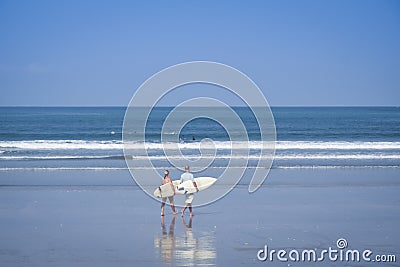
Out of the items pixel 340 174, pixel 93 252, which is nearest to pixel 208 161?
pixel 340 174

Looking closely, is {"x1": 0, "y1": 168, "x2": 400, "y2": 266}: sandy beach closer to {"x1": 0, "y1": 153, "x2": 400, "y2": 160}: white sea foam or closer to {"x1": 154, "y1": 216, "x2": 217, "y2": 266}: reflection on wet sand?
{"x1": 154, "y1": 216, "x2": 217, "y2": 266}: reflection on wet sand

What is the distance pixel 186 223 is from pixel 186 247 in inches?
101

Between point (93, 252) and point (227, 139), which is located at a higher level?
point (227, 139)

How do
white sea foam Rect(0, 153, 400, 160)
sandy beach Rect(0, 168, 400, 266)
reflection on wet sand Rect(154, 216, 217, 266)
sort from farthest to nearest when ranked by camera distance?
white sea foam Rect(0, 153, 400, 160) < sandy beach Rect(0, 168, 400, 266) < reflection on wet sand Rect(154, 216, 217, 266)

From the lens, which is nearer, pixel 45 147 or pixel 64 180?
pixel 64 180

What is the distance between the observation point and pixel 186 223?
1466 cm

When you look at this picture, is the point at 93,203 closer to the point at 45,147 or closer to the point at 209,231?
the point at 209,231

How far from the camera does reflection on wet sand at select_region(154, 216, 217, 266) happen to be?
11070 millimetres

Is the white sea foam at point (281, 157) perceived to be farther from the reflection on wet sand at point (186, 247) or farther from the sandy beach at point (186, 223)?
the reflection on wet sand at point (186, 247)

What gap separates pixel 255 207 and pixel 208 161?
1447 cm

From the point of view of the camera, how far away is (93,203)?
1752 cm

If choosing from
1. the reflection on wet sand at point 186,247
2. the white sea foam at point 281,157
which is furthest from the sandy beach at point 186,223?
the white sea foam at point 281,157

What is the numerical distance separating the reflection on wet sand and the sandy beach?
20mm

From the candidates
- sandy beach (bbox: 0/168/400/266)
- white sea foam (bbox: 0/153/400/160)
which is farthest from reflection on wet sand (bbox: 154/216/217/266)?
white sea foam (bbox: 0/153/400/160)
